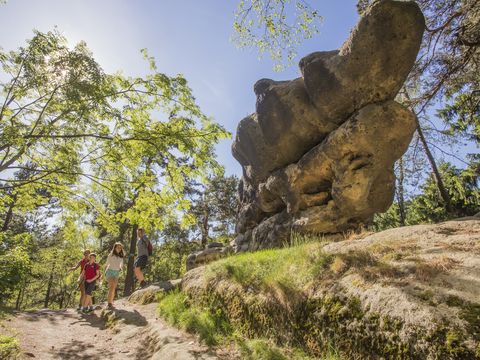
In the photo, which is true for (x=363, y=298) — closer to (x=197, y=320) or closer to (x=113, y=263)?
(x=197, y=320)

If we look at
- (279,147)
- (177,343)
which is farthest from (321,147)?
(177,343)

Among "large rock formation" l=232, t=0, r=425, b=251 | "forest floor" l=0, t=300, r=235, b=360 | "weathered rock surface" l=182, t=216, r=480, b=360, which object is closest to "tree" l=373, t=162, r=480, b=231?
"large rock formation" l=232, t=0, r=425, b=251

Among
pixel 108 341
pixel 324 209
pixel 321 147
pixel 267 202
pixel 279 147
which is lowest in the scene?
pixel 108 341

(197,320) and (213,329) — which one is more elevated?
(197,320)

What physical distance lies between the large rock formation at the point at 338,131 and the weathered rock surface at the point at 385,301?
22.2ft

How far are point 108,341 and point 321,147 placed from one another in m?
10.8

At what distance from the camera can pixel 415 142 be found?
545 inches

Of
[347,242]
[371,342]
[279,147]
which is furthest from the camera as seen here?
[279,147]

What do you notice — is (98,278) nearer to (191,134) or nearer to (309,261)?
(191,134)

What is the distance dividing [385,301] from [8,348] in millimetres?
5662

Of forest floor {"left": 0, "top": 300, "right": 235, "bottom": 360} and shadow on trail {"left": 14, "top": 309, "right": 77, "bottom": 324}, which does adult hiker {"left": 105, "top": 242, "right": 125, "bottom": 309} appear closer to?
forest floor {"left": 0, "top": 300, "right": 235, "bottom": 360}

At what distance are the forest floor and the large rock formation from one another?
8359 millimetres

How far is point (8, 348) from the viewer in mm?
4551

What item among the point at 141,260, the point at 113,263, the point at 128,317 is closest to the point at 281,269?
the point at 128,317
